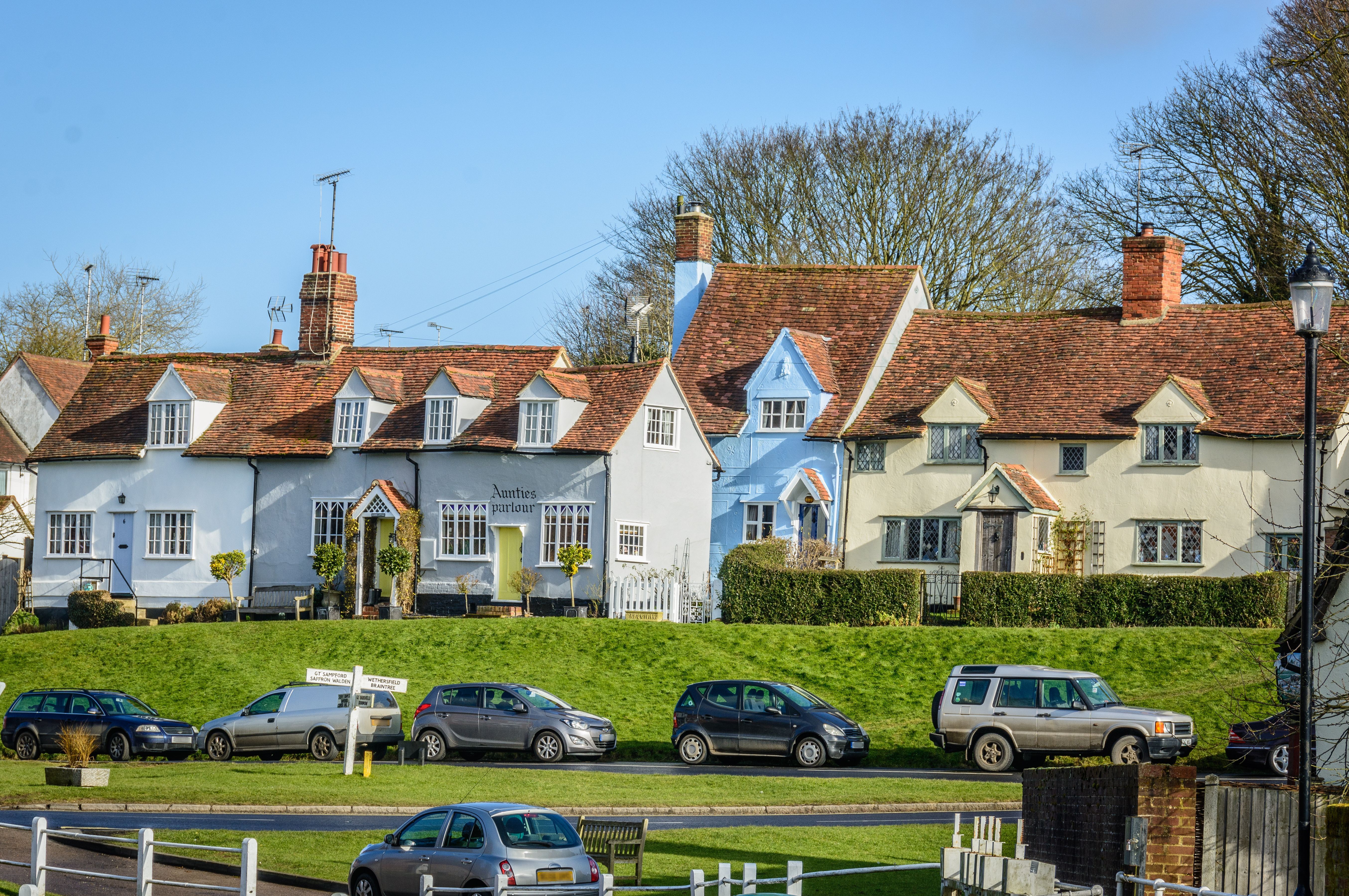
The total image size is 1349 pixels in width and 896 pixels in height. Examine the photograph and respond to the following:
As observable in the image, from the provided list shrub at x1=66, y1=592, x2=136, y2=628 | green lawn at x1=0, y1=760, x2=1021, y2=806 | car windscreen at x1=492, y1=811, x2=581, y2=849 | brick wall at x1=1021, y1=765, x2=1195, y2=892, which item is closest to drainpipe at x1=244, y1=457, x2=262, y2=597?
shrub at x1=66, y1=592, x2=136, y2=628

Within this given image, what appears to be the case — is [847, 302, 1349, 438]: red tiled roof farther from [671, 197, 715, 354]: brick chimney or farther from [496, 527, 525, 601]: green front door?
[496, 527, 525, 601]: green front door

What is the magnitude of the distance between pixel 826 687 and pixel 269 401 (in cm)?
2160

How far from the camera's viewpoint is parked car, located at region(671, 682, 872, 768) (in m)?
29.9

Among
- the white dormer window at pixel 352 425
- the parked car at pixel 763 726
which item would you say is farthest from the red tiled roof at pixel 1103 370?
the parked car at pixel 763 726

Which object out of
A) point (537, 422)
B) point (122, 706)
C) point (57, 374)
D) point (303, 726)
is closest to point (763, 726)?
point (303, 726)

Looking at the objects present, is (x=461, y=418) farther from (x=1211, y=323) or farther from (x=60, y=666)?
(x=1211, y=323)

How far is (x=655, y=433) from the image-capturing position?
45.2 metres

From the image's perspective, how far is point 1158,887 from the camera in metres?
12.0

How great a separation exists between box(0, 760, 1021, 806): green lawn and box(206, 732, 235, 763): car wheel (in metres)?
2.92

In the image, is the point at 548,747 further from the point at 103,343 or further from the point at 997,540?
the point at 103,343

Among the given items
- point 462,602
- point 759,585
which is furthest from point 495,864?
point 462,602

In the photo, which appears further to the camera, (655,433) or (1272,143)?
(1272,143)

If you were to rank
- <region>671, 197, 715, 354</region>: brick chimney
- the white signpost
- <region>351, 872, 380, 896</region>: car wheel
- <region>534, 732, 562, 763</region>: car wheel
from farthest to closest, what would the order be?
1. <region>671, 197, 715, 354</region>: brick chimney
2. <region>534, 732, 562, 763</region>: car wheel
3. the white signpost
4. <region>351, 872, 380, 896</region>: car wheel

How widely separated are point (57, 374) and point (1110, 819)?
181 feet
